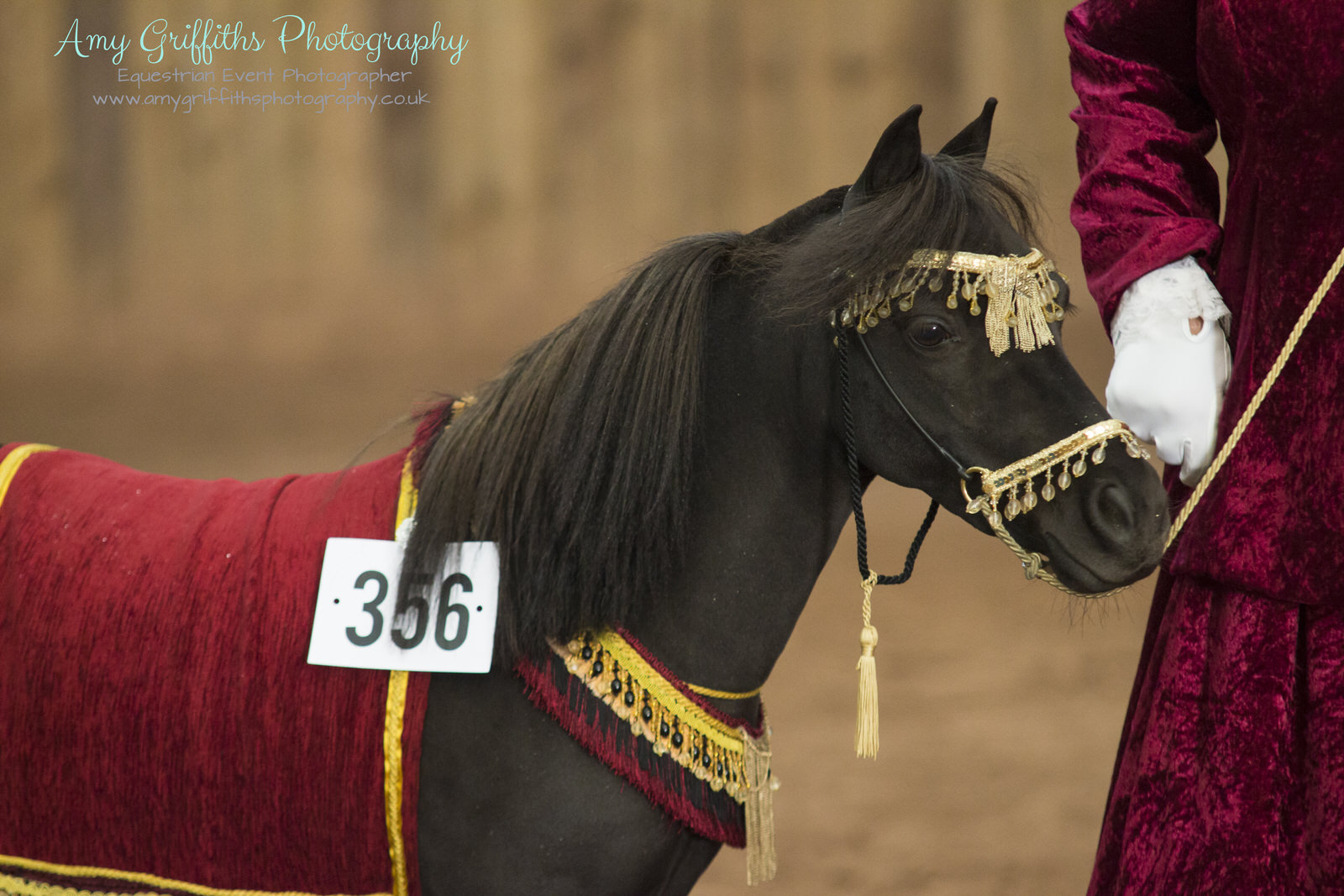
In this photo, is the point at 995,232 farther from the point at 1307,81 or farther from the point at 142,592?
the point at 142,592

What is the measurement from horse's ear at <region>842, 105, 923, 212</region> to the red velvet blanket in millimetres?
681

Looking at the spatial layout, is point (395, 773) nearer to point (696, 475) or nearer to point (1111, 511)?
point (696, 475)

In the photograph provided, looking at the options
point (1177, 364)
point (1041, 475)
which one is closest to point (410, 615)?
point (1041, 475)

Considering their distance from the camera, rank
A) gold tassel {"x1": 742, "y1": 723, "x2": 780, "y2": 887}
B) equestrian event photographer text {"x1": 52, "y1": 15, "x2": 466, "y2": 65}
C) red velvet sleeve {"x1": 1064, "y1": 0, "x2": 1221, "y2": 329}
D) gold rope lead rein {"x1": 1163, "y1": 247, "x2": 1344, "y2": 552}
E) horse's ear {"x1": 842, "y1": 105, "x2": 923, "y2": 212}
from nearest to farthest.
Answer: gold rope lead rein {"x1": 1163, "y1": 247, "x2": 1344, "y2": 552}
red velvet sleeve {"x1": 1064, "y1": 0, "x2": 1221, "y2": 329}
horse's ear {"x1": 842, "y1": 105, "x2": 923, "y2": 212}
gold tassel {"x1": 742, "y1": 723, "x2": 780, "y2": 887}
equestrian event photographer text {"x1": 52, "y1": 15, "x2": 466, "y2": 65}

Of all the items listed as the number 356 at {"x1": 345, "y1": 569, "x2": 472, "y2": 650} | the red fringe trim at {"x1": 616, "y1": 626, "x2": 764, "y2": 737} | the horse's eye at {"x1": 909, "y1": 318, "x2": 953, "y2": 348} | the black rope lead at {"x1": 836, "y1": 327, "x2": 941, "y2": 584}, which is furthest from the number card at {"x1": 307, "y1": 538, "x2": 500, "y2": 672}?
the horse's eye at {"x1": 909, "y1": 318, "x2": 953, "y2": 348}

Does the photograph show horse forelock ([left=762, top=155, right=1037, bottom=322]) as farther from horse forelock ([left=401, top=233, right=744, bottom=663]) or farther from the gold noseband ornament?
the gold noseband ornament

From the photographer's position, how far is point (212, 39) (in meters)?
5.48

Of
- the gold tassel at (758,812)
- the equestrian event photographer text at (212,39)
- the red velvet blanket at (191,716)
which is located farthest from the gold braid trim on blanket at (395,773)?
the equestrian event photographer text at (212,39)

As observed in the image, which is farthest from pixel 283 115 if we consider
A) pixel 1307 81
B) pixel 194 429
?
pixel 1307 81

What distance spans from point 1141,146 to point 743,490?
1.86ft

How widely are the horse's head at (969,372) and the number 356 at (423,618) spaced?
0.49 metres

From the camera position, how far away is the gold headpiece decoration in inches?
47.2

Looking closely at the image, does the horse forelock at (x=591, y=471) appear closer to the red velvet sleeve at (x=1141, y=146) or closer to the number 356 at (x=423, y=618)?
the number 356 at (x=423, y=618)

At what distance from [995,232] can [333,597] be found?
88cm
